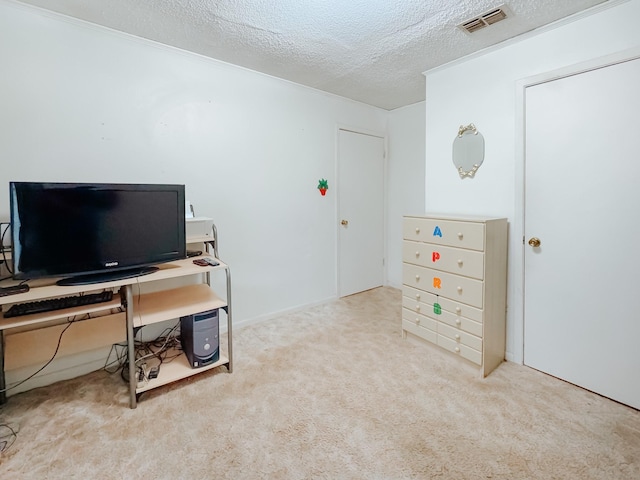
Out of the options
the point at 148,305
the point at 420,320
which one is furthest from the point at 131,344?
the point at 420,320

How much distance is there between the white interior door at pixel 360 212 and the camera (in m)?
3.70

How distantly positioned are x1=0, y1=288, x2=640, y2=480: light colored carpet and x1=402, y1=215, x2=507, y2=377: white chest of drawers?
21cm

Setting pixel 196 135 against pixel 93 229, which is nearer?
pixel 93 229

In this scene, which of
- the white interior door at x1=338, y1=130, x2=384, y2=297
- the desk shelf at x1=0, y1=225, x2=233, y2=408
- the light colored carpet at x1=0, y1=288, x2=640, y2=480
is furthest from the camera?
the white interior door at x1=338, y1=130, x2=384, y2=297

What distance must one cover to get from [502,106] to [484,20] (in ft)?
1.99

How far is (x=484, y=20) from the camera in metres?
2.07

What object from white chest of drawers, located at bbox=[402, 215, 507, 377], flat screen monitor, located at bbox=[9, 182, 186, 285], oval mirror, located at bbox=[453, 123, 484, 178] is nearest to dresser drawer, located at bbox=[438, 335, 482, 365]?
white chest of drawers, located at bbox=[402, 215, 507, 377]

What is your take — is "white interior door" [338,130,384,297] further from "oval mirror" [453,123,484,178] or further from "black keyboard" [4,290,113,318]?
"black keyboard" [4,290,113,318]

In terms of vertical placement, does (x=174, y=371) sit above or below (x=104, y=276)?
below

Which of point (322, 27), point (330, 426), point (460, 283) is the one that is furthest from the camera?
point (460, 283)

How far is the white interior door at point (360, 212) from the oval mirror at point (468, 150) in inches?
51.3

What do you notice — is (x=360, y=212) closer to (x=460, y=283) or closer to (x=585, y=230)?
(x=460, y=283)

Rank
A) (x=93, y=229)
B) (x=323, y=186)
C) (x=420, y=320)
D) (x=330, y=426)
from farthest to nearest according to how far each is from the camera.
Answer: (x=323, y=186), (x=420, y=320), (x=93, y=229), (x=330, y=426)

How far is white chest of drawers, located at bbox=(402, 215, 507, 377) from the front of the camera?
217 cm
